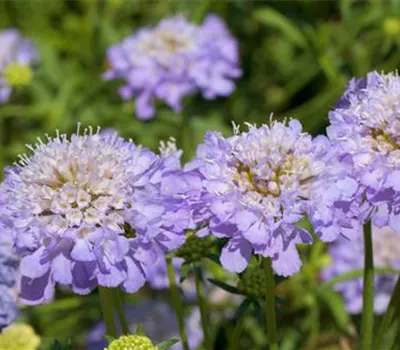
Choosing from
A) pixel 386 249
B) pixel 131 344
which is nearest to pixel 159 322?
pixel 386 249

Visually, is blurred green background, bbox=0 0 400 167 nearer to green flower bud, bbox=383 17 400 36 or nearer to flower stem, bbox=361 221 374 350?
green flower bud, bbox=383 17 400 36

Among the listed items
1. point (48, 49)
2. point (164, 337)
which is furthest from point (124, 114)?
point (164, 337)

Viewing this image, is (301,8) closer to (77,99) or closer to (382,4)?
(382,4)

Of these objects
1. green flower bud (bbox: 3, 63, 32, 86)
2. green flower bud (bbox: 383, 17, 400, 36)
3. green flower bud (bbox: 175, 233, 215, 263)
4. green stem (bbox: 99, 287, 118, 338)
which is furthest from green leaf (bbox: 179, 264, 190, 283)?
green flower bud (bbox: 3, 63, 32, 86)

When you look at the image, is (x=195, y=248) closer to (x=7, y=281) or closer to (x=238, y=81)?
(x=7, y=281)

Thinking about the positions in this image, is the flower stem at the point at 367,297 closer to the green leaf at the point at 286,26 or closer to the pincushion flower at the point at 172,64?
the pincushion flower at the point at 172,64

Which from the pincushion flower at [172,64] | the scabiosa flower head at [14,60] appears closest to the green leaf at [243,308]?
the pincushion flower at [172,64]

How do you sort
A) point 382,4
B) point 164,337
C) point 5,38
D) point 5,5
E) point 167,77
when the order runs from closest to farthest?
point 164,337 → point 167,77 → point 382,4 → point 5,38 → point 5,5
